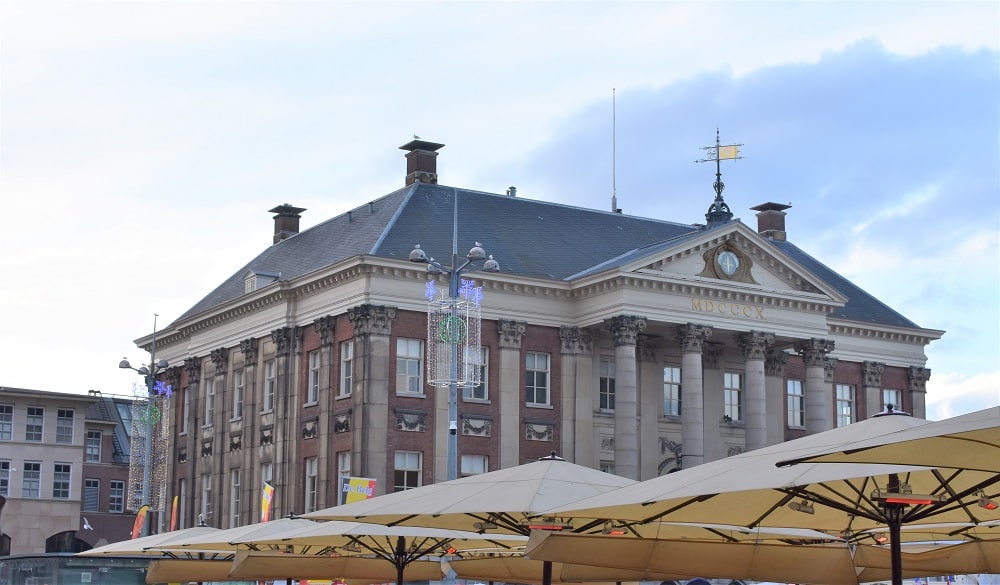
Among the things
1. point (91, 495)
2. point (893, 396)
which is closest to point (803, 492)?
point (893, 396)

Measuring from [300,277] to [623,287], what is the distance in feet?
38.3

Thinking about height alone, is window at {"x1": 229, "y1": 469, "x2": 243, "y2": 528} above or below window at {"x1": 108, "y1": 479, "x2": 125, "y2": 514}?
below

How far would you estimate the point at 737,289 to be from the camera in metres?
57.3

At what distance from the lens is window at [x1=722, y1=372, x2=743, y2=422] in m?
60.8

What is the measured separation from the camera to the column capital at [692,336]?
56125 mm

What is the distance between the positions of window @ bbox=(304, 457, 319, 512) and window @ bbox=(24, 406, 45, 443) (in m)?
36.3

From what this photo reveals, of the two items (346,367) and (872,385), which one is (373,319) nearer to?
(346,367)

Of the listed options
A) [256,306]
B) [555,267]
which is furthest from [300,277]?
[555,267]

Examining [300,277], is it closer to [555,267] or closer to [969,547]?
[555,267]

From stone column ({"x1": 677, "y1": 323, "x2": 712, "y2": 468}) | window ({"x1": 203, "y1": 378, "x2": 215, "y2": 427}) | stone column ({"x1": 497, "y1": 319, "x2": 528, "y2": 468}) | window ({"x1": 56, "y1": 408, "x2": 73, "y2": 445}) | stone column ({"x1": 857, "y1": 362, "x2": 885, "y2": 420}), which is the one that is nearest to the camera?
stone column ({"x1": 497, "y1": 319, "x2": 528, "y2": 468})

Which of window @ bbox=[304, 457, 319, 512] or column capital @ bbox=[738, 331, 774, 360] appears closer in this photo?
window @ bbox=[304, 457, 319, 512]

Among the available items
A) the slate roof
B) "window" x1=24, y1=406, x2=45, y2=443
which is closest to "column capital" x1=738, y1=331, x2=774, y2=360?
the slate roof

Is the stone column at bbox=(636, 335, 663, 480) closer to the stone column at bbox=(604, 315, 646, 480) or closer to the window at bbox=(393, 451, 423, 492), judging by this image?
the stone column at bbox=(604, 315, 646, 480)

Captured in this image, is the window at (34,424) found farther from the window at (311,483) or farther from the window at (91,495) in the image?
the window at (311,483)
